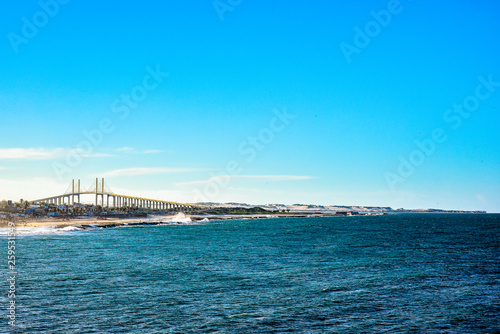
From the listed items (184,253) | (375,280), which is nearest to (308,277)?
(375,280)

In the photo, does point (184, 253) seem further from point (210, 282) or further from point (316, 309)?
point (316, 309)

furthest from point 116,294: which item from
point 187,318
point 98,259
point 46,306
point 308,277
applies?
point 98,259

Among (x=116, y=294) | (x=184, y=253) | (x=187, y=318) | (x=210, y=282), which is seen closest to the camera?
(x=187, y=318)

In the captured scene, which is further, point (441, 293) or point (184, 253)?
point (184, 253)

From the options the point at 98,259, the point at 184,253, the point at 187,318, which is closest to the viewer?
the point at 187,318

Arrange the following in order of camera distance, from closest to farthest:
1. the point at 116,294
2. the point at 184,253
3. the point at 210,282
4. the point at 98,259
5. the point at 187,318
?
the point at 187,318
the point at 116,294
the point at 210,282
the point at 98,259
the point at 184,253

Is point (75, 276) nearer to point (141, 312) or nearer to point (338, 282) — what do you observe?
point (141, 312)

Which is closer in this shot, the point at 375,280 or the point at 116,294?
the point at 116,294

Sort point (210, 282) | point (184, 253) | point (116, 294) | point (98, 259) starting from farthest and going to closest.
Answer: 1. point (184, 253)
2. point (98, 259)
3. point (210, 282)
4. point (116, 294)
